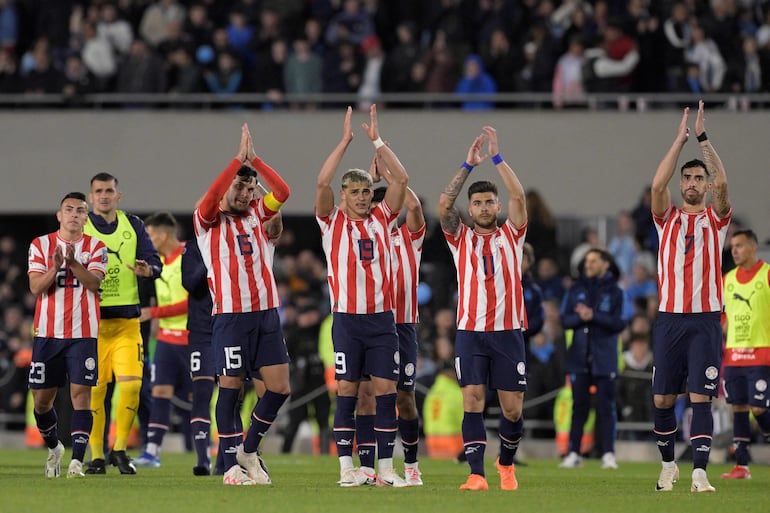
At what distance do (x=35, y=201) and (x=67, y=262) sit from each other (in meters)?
12.6

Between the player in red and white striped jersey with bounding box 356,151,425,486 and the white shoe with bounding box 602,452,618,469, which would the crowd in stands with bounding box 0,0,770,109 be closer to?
the white shoe with bounding box 602,452,618,469

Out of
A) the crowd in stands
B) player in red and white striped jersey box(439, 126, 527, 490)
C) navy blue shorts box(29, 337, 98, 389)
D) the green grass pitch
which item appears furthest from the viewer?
the crowd in stands

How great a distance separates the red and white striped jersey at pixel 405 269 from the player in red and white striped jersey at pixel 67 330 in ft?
8.65

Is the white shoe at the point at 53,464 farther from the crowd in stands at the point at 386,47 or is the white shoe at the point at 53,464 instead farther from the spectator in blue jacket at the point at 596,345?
the crowd in stands at the point at 386,47

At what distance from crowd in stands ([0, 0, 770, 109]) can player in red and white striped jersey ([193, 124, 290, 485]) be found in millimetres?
11705

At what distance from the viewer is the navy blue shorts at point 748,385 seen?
14828 mm

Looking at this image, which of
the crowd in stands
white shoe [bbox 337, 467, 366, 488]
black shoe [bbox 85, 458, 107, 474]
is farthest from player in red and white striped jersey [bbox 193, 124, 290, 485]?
the crowd in stands

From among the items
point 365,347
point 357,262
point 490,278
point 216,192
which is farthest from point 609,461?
point 216,192

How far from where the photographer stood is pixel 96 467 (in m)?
13.7

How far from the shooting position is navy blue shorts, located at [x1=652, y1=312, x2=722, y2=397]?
11719 millimetres

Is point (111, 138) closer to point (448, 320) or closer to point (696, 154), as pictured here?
point (448, 320)

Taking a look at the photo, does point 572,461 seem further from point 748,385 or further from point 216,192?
point 216,192

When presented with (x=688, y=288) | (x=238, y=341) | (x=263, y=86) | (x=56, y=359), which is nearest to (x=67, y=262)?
(x=56, y=359)

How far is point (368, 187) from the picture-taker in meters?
11.9
